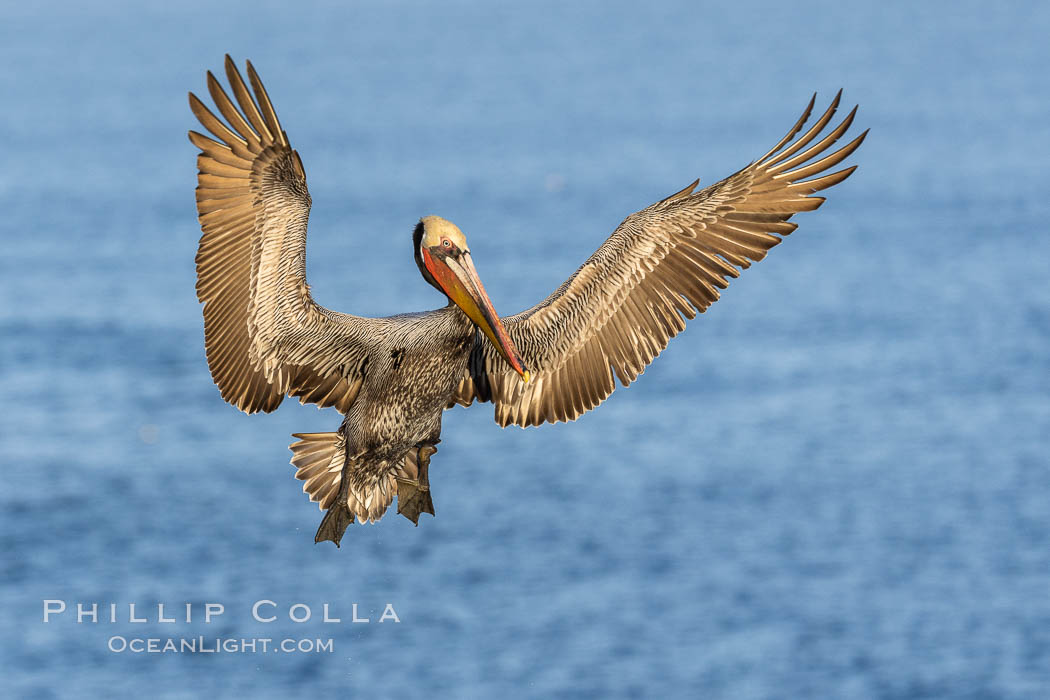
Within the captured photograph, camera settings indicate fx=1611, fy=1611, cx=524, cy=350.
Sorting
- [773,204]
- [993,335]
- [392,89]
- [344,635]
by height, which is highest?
[392,89]

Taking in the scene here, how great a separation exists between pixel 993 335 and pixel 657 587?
74.4 ft

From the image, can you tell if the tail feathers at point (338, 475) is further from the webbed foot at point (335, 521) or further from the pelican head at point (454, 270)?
the pelican head at point (454, 270)

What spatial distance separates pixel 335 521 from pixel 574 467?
45.1 m

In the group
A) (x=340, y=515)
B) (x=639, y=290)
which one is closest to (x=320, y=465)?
(x=340, y=515)

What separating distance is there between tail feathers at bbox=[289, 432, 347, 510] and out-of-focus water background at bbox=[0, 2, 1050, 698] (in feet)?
117

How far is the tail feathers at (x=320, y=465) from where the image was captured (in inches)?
447

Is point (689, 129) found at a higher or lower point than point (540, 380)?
higher

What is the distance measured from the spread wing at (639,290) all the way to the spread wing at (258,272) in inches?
50.5

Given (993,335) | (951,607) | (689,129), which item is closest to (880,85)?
(689,129)

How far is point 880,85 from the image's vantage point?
109 m

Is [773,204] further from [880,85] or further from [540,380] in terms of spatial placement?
[880,85]

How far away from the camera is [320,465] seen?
37.5ft

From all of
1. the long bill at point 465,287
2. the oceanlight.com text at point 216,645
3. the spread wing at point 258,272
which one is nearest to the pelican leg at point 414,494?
the spread wing at point 258,272

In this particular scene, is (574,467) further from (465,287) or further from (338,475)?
(465,287)
